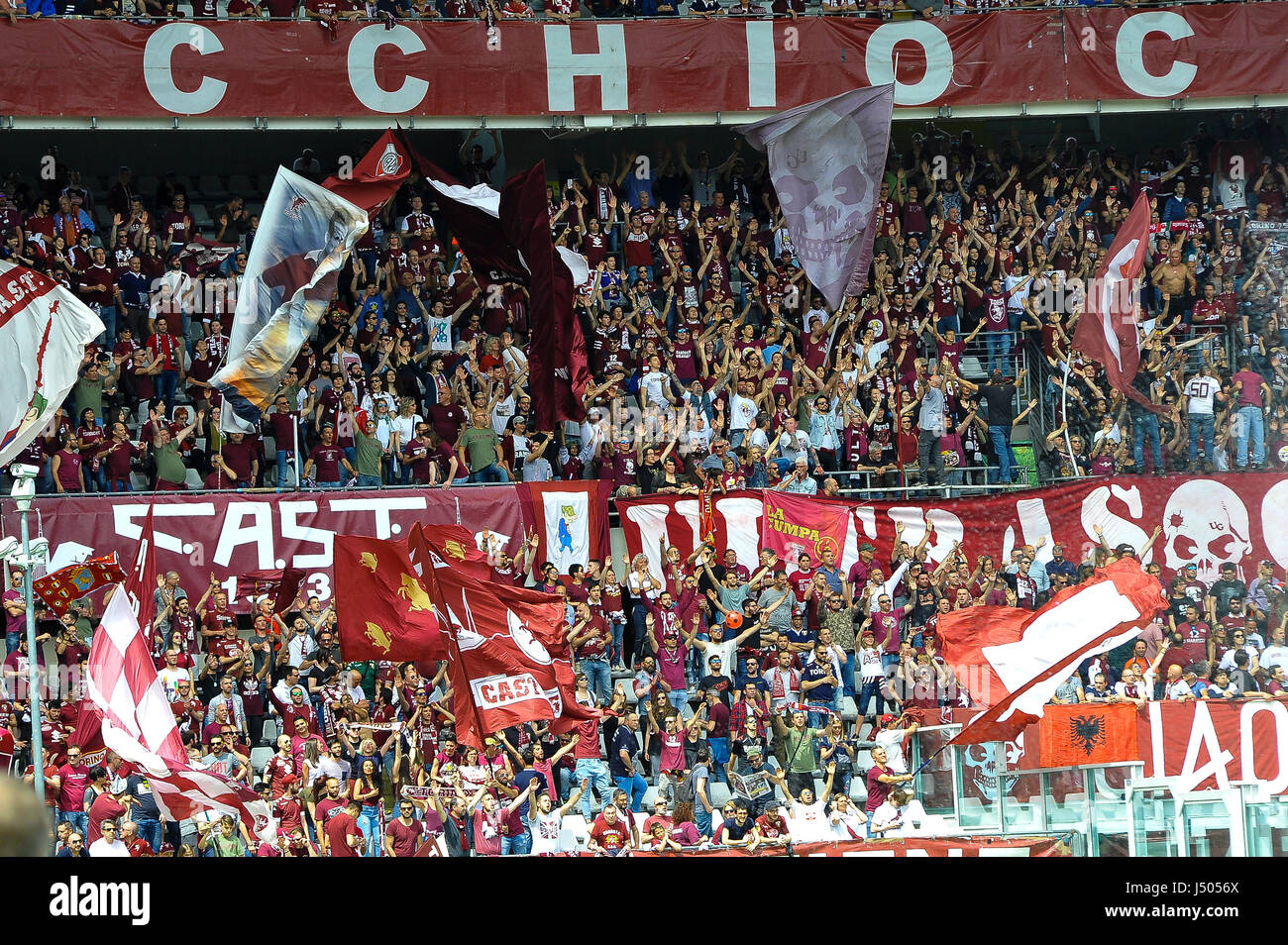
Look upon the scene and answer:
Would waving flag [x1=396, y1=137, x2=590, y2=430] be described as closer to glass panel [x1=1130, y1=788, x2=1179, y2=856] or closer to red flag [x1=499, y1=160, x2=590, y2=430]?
red flag [x1=499, y1=160, x2=590, y2=430]

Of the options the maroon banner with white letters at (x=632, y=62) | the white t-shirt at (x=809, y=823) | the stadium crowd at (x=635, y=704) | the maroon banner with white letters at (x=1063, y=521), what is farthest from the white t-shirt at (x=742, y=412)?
the white t-shirt at (x=809, y=823)

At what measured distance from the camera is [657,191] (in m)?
22.7

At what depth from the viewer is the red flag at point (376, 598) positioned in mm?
14672

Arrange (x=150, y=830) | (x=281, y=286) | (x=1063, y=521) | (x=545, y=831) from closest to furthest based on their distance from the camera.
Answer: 1. (x=150, y=830)
2. (x=545, y=831)
3. (x=281, y=286)
4. (x=1063, y=521)

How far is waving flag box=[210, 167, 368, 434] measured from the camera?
17797mm

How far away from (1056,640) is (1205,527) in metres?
6.91

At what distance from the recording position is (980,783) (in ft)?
41.3

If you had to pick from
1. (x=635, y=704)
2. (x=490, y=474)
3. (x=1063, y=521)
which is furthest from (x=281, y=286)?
(x=1063, y=521)

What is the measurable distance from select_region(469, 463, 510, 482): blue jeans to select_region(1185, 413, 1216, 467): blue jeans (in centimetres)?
764

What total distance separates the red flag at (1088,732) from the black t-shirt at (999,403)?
7269 millimetres

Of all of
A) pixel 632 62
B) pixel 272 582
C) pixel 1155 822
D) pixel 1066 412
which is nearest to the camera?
pixel 1155 822

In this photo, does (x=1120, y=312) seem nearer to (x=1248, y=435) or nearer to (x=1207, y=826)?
(x=1248, y=435)

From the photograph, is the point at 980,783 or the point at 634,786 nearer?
the point at 980,783

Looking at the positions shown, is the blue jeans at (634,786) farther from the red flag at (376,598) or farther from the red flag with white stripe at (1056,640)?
the red flag with white stripe at (1056,640)
